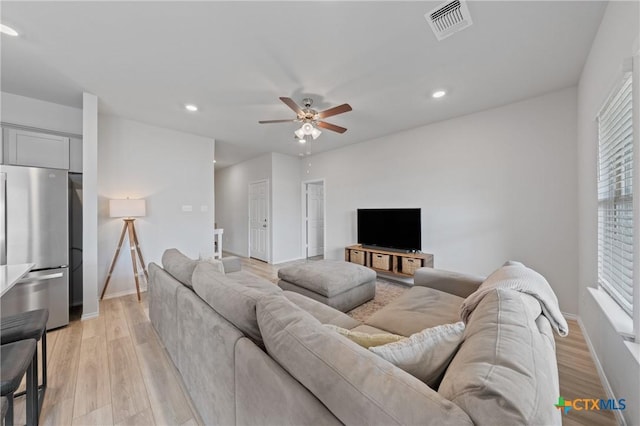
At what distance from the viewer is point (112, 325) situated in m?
2.59

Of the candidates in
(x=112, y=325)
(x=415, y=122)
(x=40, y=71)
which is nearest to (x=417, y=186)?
(x=415, y=122)

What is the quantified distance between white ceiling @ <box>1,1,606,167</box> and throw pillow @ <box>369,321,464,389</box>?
2059 millimetres

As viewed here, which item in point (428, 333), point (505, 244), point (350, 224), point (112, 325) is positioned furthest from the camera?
point (350, 224)

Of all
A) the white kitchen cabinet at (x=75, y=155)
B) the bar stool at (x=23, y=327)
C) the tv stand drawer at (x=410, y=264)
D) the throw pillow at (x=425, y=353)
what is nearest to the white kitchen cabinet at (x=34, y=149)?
the white kitchen cabinet at (x=75, y=155)

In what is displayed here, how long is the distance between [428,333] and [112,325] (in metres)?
3.26

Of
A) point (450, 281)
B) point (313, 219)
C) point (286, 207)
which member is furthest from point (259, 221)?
point (450, 281)

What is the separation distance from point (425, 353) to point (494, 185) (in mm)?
3272

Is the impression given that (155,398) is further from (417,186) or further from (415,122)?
(415,122)

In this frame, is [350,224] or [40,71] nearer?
[40,71]

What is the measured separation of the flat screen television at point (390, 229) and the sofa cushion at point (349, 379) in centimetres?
334

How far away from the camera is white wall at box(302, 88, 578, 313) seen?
279cm

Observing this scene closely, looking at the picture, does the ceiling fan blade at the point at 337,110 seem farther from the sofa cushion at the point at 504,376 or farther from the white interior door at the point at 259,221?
the white interior door at the point at 259,221

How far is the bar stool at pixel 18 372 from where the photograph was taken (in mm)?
994

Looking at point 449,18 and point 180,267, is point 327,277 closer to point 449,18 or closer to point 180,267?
point 180,267
